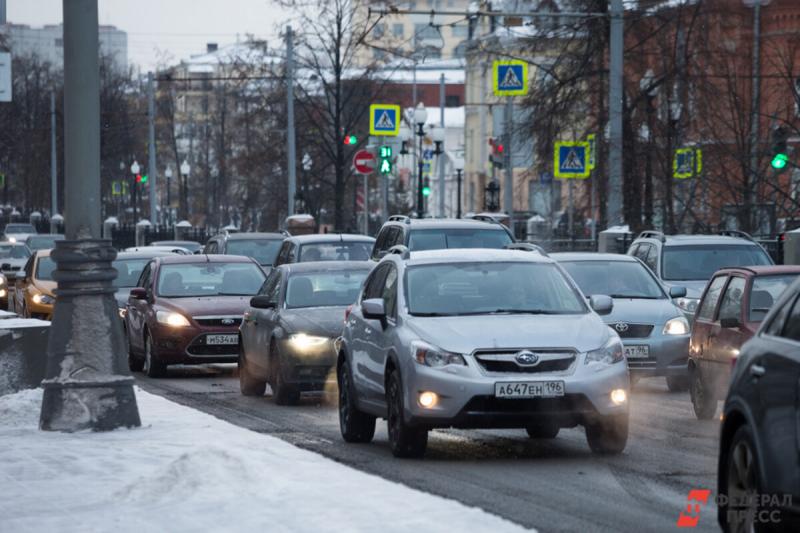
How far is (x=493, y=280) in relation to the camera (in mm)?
14008

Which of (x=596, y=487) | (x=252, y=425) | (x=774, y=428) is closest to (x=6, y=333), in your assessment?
(x=252, y=425)

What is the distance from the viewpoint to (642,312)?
20453 mm

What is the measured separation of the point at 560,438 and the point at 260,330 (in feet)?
20.4

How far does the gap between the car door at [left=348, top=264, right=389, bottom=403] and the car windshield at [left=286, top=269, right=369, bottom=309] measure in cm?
457

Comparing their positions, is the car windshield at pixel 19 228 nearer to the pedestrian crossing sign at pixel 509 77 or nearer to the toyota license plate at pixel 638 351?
the pedestrian crossing sign at pixel 509 77

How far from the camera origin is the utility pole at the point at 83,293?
13.4 m

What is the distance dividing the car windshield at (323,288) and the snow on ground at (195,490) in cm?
680

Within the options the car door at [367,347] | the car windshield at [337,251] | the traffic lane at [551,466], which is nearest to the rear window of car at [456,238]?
the car windshield at [337,251]

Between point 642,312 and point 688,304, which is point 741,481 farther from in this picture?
point 688,304

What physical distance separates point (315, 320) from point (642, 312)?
396 cm

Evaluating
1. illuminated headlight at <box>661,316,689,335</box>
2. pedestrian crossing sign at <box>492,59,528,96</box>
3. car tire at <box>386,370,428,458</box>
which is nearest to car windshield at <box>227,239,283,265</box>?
pedestrian crossing sign at <box>492,59,528,96</box>

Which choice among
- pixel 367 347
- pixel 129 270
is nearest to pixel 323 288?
pixel 367 347

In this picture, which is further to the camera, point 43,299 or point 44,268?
point 44,268

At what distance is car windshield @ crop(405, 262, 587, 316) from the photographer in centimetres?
1366
